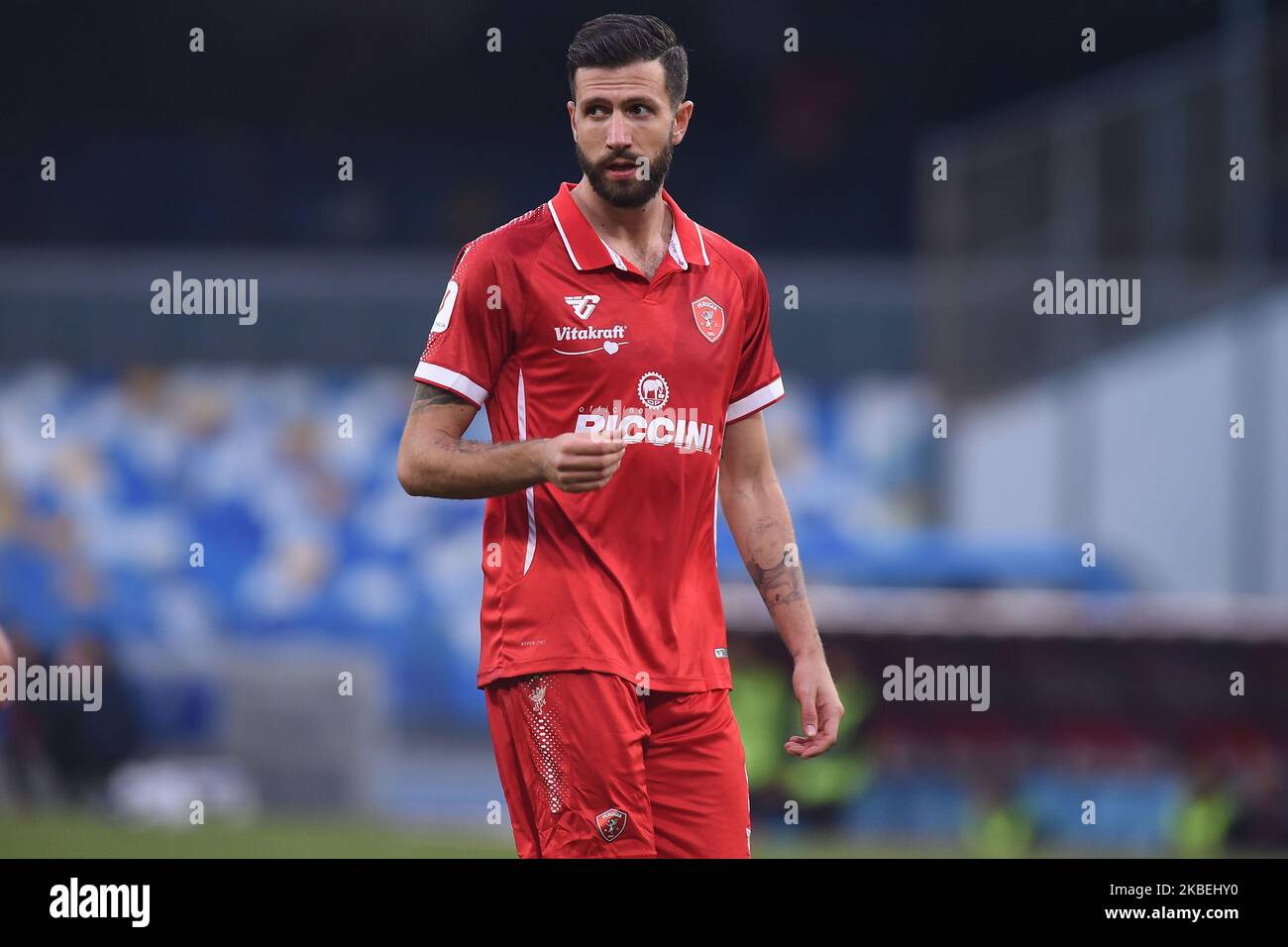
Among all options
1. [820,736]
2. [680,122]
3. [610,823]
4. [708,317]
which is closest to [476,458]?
[708,317]

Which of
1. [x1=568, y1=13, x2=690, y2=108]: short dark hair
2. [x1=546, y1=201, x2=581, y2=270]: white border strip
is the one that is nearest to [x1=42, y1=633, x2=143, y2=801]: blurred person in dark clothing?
[x1=546, y1=201, x2=581, y2=270]: white border strip

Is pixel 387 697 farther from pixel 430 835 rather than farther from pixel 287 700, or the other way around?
pixel 430 835

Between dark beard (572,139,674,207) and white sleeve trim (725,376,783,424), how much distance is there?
0.55 m

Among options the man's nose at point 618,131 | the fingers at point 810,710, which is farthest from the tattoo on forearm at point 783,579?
→ the man's nose at point 618,131

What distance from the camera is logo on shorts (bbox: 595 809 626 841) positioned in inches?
143

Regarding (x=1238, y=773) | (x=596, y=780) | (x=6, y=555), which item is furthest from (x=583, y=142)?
(x=6, y=555)

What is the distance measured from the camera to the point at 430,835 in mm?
10461

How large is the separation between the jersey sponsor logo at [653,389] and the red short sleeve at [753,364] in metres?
0.33

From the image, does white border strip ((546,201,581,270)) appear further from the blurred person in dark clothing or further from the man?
the blurred person in dark clothing

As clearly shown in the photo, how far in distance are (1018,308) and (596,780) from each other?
32.5ft

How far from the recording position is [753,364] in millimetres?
4113

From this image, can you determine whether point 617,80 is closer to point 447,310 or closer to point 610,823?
point 447,310

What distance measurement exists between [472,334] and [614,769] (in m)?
0.94

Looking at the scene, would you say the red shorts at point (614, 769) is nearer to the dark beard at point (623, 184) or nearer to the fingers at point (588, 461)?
the fingers at point (588, 461)
